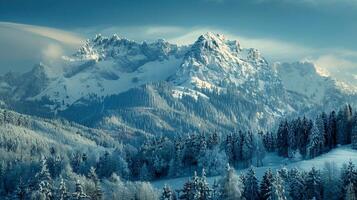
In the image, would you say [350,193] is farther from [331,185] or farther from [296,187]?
[296,187]

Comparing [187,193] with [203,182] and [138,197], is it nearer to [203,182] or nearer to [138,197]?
[203,182]

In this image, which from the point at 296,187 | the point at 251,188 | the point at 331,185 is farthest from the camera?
the point at 331,185

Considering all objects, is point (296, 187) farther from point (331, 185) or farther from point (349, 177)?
point (349, 177)

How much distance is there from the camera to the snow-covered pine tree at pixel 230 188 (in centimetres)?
16550

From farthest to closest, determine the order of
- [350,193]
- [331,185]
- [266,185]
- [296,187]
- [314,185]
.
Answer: [331,185] → [296,187] → [314,185] → [266,185] → [350,193]

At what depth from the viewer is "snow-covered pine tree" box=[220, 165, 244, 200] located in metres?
166

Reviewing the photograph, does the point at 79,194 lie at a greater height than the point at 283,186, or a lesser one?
lesser

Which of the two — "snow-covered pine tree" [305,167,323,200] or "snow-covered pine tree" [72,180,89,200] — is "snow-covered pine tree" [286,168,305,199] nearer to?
"snow-covered pine tree" [305,167,323,200]

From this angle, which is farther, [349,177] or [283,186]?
[349,177]

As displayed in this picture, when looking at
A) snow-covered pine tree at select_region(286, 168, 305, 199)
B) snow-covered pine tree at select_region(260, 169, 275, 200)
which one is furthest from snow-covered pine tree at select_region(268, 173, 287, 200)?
snow-covered pine tree at select_region(286, 168, 305, 199)

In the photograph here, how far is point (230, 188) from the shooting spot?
6545 inches

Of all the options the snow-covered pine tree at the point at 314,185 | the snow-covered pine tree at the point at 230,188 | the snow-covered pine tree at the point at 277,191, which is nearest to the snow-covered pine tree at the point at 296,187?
the snow-covered pine tree at the point at 314,185

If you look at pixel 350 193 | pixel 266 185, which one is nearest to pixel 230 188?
pixel 266 185

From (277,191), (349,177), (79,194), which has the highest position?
(349,177)
